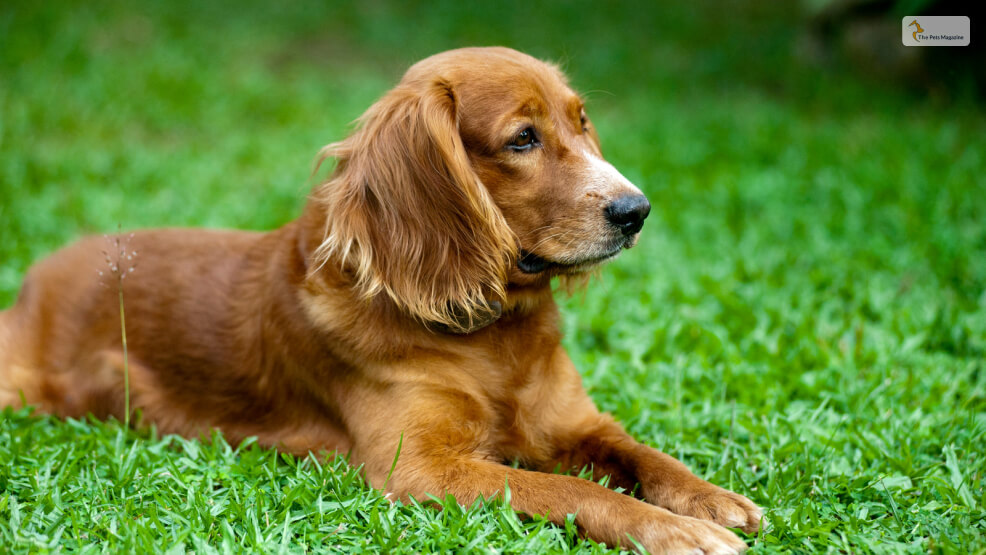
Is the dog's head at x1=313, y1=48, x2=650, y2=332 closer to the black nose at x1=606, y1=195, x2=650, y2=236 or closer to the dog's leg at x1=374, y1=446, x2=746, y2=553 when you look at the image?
the black nose at x1=606, y1=195, x2=650, y2=236

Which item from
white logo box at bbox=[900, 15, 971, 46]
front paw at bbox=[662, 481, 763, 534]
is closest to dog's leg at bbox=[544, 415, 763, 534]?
front paw at bbox=[662, 481, 763, 534]

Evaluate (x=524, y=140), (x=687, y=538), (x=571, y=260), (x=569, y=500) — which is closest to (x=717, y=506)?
(x=687, y=538)

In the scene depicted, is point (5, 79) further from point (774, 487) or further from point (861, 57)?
point (861, 57)

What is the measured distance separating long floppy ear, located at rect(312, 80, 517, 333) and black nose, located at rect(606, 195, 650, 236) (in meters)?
0.38

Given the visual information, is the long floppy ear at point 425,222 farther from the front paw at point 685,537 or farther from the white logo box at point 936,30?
the white logo box at point 936,30

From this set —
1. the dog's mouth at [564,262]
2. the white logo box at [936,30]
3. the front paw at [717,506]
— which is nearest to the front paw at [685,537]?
the front paw at [717,506]

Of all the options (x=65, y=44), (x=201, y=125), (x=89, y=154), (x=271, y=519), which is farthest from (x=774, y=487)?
(x=65, y=44)

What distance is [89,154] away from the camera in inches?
301

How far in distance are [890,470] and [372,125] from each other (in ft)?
8.06

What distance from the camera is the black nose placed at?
311 cm

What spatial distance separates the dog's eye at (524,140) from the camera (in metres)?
3.20

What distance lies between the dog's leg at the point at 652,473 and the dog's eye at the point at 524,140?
Answer: 3.80ft

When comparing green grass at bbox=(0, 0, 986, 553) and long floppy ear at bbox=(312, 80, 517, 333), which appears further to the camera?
long floppy ear at bbox=(312, 80, 517, 333)

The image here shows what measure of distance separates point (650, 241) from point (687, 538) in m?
3.92
